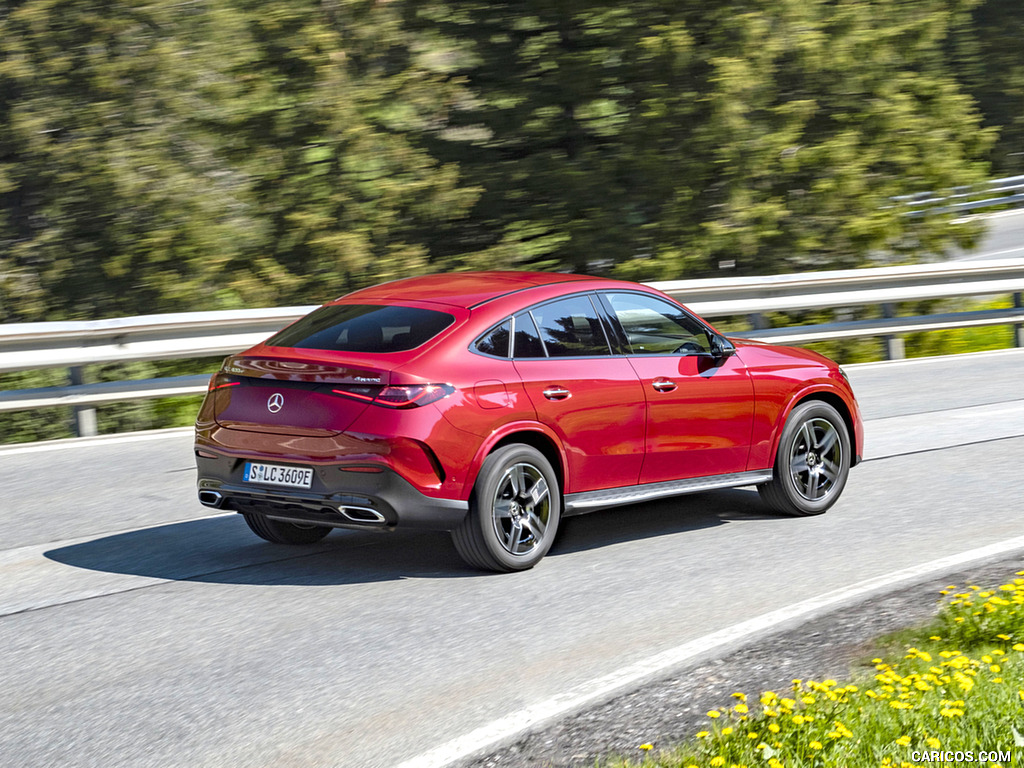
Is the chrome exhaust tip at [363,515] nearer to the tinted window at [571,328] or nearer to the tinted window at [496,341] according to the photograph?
the tinted window at [496,341]

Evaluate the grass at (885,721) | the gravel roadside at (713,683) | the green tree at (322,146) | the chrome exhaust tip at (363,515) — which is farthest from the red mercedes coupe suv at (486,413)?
the green tree at (322,146)

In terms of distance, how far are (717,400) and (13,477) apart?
5.33 m

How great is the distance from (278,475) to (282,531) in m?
1.01

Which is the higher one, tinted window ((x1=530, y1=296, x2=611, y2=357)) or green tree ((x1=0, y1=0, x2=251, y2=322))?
green tree ((x1=0, y1=0, x2=251, y2=322))

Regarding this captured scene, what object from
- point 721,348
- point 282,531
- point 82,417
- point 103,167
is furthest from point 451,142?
point 282,531

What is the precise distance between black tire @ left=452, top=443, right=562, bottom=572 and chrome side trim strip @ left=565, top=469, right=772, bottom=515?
0.64 ft

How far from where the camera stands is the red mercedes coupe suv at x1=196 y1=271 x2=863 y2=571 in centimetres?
621

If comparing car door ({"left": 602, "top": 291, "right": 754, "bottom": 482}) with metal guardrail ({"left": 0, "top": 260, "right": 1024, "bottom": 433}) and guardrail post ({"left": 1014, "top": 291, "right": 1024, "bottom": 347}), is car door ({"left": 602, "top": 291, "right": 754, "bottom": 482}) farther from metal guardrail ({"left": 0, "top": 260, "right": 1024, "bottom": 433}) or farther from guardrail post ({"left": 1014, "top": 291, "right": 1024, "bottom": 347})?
guardrail post ({"left": 1014, "top": 291, "right": 1024, "bottom": 347})

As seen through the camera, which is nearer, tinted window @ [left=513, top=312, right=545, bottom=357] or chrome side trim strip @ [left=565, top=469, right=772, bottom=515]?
tinted window @ [left=513, top=312, right=545, bottom=357]

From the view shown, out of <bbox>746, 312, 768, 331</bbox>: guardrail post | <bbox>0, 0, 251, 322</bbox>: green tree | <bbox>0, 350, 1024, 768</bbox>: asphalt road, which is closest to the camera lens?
<bbox>0, 350, 1024, 768</bbox>: asphalt road

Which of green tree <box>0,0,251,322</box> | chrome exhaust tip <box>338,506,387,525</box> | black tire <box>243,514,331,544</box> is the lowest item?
black tire <box>243,514,331,544</box>

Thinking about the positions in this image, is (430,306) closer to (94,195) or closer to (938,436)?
(938,436)

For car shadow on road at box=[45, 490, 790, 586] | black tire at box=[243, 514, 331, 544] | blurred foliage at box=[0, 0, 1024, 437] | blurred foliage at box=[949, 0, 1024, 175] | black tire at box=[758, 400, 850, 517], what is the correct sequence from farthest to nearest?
blurred foliage at box=[949, 0, 1024, 175] < blurred foliage at box=[0, 0, 1024, 437] < black tire at box=[758, 400, 850, 517] < black tire at box=[243, 514, 331, 544] < car shadow on road at box=[45, 490, 790, 586]

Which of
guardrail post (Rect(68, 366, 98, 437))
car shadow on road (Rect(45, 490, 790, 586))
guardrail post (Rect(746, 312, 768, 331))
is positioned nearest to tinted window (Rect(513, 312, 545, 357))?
car shadow on road (Rect(45, 490, 790, 586))
